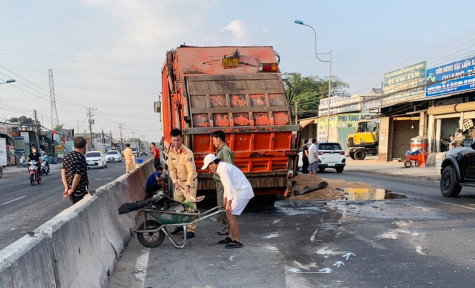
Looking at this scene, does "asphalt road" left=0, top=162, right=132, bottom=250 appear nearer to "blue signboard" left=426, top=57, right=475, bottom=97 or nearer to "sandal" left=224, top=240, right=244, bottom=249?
"sandal" left=224, top=240, right=244, bottom=249

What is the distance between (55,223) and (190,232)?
3.08 meters

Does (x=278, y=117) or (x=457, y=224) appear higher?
(x=278, y=117)

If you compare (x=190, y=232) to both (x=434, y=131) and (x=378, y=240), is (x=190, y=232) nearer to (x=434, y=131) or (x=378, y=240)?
(x=378, y=240)

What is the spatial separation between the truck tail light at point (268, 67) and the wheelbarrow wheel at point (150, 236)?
4.52m

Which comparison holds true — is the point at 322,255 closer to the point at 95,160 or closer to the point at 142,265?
the point at 142,265

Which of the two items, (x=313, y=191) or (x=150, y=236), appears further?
(x=313, y=191)

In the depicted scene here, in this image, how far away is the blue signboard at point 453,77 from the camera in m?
20.4

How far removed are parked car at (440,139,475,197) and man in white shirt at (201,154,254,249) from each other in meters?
6.98

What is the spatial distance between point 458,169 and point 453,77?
1350 cm

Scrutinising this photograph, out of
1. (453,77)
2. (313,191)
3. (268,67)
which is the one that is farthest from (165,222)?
(453,77)

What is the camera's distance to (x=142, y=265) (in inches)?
201

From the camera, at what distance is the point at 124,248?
5.91 m

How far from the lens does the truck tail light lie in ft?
29.1

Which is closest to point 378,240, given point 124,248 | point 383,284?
point 383,284
